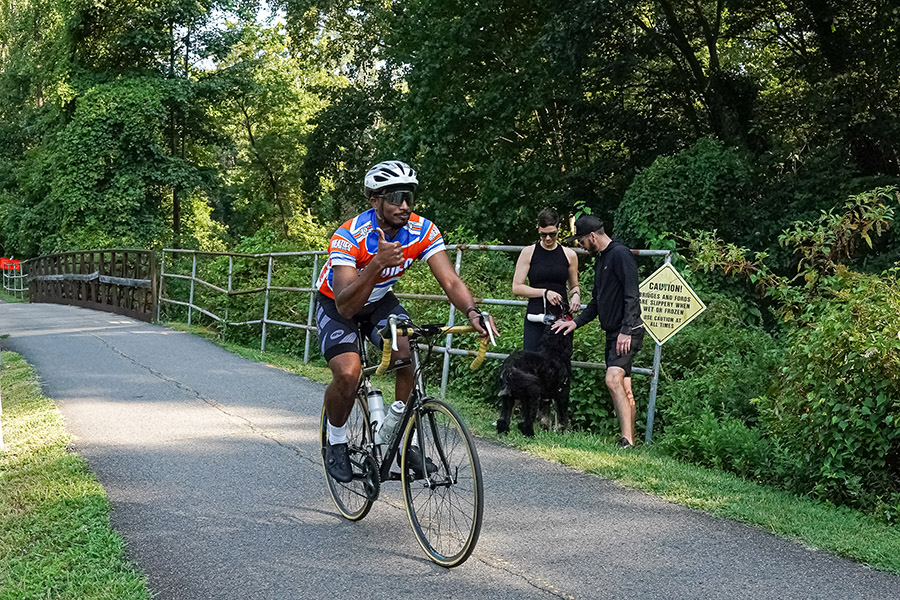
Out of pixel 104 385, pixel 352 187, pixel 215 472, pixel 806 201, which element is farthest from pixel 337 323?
pixel 352 187

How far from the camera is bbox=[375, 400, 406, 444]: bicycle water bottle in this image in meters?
4.95

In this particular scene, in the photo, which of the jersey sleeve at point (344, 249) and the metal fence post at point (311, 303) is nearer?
the jersey sleeve at point (344, 249)

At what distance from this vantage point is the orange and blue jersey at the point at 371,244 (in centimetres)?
495

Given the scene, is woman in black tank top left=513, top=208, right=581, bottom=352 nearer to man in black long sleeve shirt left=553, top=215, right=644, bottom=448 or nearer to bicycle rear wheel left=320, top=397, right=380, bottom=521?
man in black long sleeve shirt left=553, top=215, right=644, bottom=448

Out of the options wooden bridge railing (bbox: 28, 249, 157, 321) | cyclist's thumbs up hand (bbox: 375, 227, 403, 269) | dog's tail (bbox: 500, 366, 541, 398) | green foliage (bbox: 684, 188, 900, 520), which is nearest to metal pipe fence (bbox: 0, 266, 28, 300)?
wooden bridge railing (bbox: 28, 249, 157, 321)

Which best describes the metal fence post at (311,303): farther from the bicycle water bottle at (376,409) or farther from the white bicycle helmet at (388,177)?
the white bicycle helmet at (388,177)

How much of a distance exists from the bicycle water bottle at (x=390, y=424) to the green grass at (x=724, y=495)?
6.73 feet

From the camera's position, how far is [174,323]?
19.5 m

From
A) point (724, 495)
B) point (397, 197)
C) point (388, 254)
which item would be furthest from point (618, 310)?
point (388, 254)

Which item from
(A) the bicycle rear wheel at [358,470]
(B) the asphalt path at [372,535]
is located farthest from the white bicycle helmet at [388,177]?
(B) the asphalt path at [372,535]

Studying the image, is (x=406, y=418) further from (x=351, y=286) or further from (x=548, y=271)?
(x=548, y=271)

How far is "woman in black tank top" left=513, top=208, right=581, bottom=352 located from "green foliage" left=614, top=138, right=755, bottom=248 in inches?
387

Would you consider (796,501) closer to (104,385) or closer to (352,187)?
(104,385)

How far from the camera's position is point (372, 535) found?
5.29 metres
